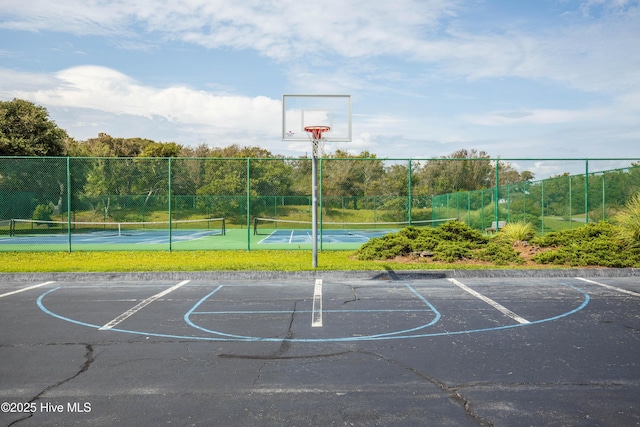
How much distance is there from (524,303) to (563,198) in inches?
640

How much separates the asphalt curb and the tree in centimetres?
2535

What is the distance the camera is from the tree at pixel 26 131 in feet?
112

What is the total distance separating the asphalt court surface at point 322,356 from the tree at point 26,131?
27.8 meters

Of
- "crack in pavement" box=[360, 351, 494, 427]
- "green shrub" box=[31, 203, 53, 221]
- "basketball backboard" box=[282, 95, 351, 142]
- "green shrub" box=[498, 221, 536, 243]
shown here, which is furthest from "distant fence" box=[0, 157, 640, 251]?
"crack in pavement" box=[360, 351, 494, 427]

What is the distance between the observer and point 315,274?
1269 centimetres

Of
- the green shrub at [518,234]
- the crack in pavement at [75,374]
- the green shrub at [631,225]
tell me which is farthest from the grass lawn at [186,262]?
the crack in pavement at [75,374]

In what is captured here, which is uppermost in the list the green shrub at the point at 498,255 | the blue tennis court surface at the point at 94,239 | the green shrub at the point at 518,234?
the green shrub at the point at 518,234

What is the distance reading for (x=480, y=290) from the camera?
10.7 meters

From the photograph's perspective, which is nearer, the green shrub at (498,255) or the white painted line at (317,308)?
the white painted line at (317,308)

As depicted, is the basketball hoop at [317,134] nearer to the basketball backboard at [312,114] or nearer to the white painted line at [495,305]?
the basketball backboard at [312,114]

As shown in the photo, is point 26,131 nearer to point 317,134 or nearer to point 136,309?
point 317,134

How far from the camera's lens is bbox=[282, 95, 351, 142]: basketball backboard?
45.4 feet

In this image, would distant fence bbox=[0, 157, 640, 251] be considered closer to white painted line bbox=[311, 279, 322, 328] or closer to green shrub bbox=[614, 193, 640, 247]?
green shrub bbox=[614, 193, 640, 247]

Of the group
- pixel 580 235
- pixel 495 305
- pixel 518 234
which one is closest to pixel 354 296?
pixel 495 305
